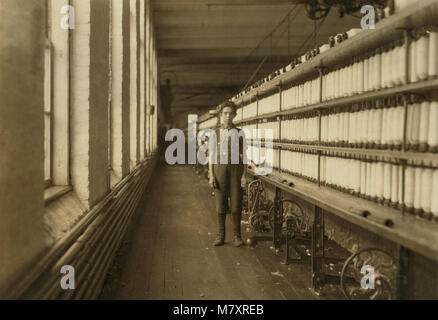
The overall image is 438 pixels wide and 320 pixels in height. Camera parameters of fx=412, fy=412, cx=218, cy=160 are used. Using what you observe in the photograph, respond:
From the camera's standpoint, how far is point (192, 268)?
3.80 m

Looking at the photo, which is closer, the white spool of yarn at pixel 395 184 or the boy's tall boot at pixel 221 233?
the white spool of yarn at pixel 395 184

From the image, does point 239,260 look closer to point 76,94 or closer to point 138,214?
point 76,94

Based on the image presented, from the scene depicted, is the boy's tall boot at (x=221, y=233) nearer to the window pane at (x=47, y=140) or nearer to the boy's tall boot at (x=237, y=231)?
the boy's tall boot at (x=237, y=231)

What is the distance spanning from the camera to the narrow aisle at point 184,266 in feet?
10.5

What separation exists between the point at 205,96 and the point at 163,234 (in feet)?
67.2

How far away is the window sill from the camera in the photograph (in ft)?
8.48

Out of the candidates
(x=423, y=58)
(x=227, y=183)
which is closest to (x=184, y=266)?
(x=227, y=183)

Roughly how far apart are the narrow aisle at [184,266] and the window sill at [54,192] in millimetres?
842

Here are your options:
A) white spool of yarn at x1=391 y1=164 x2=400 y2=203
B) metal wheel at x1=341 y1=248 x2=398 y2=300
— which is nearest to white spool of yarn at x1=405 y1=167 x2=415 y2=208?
white spool of yarn at x1=391 y1=164 x2=400 y2=203

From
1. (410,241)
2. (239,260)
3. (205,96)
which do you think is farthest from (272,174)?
(205,96)

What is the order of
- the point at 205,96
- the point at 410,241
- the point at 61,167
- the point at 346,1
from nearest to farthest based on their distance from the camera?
1. the point at 410,241
2. the point at 61,167
3. the point at 346,1
4. the point at 205,96

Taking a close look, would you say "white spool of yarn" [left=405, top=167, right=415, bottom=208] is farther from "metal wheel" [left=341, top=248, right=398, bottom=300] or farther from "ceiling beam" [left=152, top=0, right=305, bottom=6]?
"ceiling beam" [left=152, top=0, right=305, bottom=6]

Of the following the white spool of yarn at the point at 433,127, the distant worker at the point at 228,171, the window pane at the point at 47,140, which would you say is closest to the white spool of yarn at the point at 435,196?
the white spool of yarn at the point at 433,127
